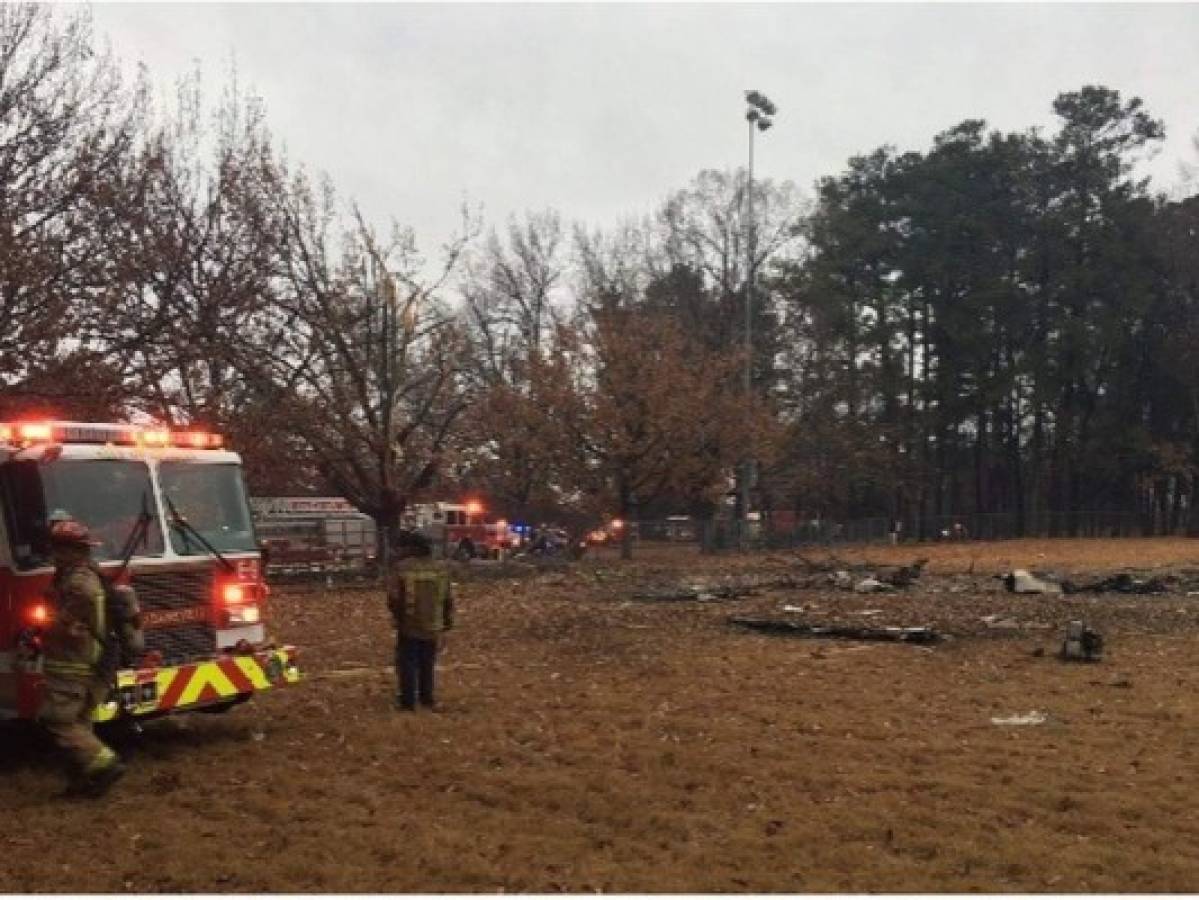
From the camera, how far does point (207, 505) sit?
961cm

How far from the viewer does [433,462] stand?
31109mm

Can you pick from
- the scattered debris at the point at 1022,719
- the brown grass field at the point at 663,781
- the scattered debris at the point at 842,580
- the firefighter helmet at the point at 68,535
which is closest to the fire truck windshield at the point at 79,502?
the firefighter helmet at the point at 68,535

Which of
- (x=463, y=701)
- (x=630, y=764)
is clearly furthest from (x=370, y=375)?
(x=630, y=764)

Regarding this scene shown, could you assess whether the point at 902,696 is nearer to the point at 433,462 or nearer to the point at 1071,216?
the point at 433,462

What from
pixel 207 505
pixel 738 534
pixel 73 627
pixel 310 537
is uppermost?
pixel 207 505

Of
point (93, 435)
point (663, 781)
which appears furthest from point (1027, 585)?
point (93, 435)

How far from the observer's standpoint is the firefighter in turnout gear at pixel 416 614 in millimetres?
10938

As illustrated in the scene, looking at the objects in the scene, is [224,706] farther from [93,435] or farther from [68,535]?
[68,535]

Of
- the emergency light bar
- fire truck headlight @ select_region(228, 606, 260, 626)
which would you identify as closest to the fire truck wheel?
fire truck headlight @ select_region(228, 606, 260, 626)

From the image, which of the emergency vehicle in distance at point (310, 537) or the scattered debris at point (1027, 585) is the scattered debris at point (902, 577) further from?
the emergency vehicle in distance at point (310, 537)

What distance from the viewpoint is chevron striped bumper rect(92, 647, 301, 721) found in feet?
26.7

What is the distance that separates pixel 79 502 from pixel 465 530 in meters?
36.3

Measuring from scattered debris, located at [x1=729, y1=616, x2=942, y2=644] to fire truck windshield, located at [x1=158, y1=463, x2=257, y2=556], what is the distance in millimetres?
9836

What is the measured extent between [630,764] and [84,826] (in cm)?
385
